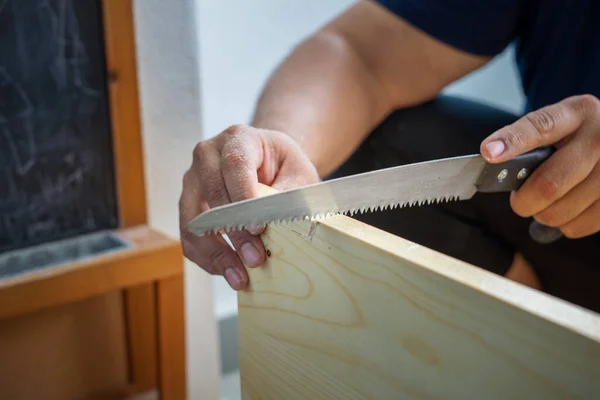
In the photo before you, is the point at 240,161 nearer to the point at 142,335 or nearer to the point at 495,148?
the point at 495,148

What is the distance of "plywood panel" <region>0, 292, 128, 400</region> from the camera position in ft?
2.98

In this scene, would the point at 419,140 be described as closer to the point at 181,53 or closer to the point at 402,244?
the point at 181,53

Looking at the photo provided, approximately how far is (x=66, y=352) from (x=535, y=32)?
0.95 metres

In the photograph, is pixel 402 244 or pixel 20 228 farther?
pixel 20 228

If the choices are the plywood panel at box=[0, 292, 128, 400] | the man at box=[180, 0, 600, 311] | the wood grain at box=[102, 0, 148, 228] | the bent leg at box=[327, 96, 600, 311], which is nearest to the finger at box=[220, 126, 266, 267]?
the man at box=[180, 0, 600, 311]

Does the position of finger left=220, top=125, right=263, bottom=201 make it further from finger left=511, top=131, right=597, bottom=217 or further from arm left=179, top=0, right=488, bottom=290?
finger left=511, top=131, right=597, bottom=217

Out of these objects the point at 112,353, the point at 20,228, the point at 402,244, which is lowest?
the point at 112,353

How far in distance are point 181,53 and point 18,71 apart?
26 centimetres

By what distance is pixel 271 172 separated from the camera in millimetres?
618

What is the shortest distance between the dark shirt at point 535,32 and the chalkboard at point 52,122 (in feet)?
1.66

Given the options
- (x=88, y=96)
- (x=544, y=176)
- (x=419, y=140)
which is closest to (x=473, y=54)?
(x=419, y=140)

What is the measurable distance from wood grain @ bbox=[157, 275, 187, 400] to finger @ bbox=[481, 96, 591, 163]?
58 cm

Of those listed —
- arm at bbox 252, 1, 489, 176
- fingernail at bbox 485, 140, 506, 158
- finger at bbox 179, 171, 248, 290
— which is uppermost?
arm at bbox 252, 1, 489, 176

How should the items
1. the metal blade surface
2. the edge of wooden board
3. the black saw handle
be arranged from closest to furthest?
the edge of wooden board, the metal blade surface, the black saw handle
